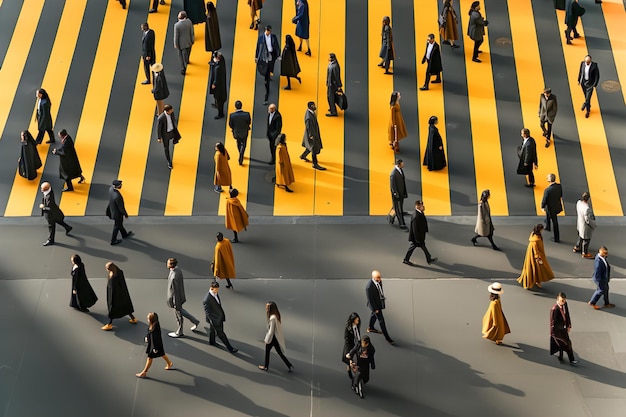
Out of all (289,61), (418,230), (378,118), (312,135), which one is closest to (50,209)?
(312,135)

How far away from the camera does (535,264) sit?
21.3 metres

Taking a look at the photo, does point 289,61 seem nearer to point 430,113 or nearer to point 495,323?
point 430,113

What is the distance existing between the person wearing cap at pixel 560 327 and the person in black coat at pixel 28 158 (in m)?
12.5

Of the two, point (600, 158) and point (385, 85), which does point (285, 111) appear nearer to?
point (385, 85)

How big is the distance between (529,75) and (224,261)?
10.5 meters

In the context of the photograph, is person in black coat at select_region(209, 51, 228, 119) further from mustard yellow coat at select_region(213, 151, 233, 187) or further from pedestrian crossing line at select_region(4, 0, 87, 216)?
pedestrian crossing line at select_region(4, 0, 87, 216)

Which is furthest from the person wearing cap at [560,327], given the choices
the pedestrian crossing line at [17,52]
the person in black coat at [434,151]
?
the pedestrian crossing line at [17,52]

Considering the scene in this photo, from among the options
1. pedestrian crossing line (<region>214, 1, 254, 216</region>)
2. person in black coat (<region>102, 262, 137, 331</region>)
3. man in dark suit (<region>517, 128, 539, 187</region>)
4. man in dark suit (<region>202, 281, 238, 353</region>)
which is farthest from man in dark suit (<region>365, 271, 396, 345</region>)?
man in dark suit (<region>517, 128, 539, 187</region>)

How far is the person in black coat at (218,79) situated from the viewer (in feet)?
84.6

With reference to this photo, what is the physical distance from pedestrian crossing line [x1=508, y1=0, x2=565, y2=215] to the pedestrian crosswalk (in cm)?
4

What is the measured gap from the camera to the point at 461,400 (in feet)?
63.5

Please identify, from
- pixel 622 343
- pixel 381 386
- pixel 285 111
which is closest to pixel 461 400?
pixel 381 386

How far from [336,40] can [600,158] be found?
25.4 feet

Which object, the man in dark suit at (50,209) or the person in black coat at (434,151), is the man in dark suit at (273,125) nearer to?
the person in black coat at (434,151)
